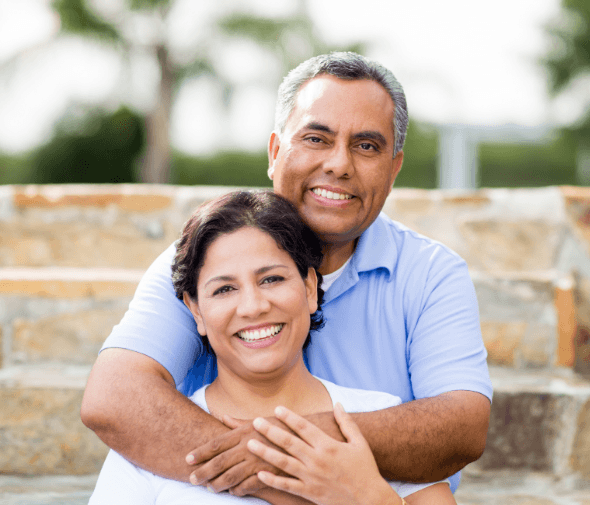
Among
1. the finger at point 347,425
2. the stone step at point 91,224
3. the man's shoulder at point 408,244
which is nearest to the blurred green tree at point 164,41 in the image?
the stone step at point 91,224

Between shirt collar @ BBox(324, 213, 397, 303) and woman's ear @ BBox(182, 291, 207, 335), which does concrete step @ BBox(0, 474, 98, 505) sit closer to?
woman's ear @ BBox(182, 291, 207, 335)

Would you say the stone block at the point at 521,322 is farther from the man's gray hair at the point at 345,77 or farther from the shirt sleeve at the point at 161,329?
the shirt sleeve at the point at 161,329

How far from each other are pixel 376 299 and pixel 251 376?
54 cm

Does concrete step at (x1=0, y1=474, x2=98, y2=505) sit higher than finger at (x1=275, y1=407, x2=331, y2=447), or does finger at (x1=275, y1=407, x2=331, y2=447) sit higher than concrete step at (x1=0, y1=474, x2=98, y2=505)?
finger at (x1=275, y1=407, x2=331, y2=447)

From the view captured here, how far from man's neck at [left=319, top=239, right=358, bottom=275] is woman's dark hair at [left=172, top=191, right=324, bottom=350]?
309 millimetres

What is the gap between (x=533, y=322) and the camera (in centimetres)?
247

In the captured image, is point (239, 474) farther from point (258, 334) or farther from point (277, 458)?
point (258, 334)

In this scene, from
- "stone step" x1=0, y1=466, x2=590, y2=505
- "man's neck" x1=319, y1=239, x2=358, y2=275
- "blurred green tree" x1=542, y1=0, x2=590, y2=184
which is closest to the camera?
"man's neck" x1=319, y1=239, x2=358, y2=275

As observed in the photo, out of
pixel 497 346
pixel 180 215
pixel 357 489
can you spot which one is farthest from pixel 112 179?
pixel 357 489

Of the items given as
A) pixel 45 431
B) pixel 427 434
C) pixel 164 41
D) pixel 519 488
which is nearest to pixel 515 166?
pixel 164 41

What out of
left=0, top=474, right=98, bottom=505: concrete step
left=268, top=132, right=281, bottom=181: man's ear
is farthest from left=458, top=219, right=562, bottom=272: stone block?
left=0, top=474, right=98, bottom=505: concrete step

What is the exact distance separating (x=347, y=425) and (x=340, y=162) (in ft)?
2.59

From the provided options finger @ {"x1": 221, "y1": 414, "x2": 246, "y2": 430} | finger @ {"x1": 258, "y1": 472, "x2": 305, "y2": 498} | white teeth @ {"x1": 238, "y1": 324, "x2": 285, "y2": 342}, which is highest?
white teeth @ {"x1": 238, "y1": 324, "x2": 285, "y2": 342}

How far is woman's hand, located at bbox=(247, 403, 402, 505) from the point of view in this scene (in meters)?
1.38
